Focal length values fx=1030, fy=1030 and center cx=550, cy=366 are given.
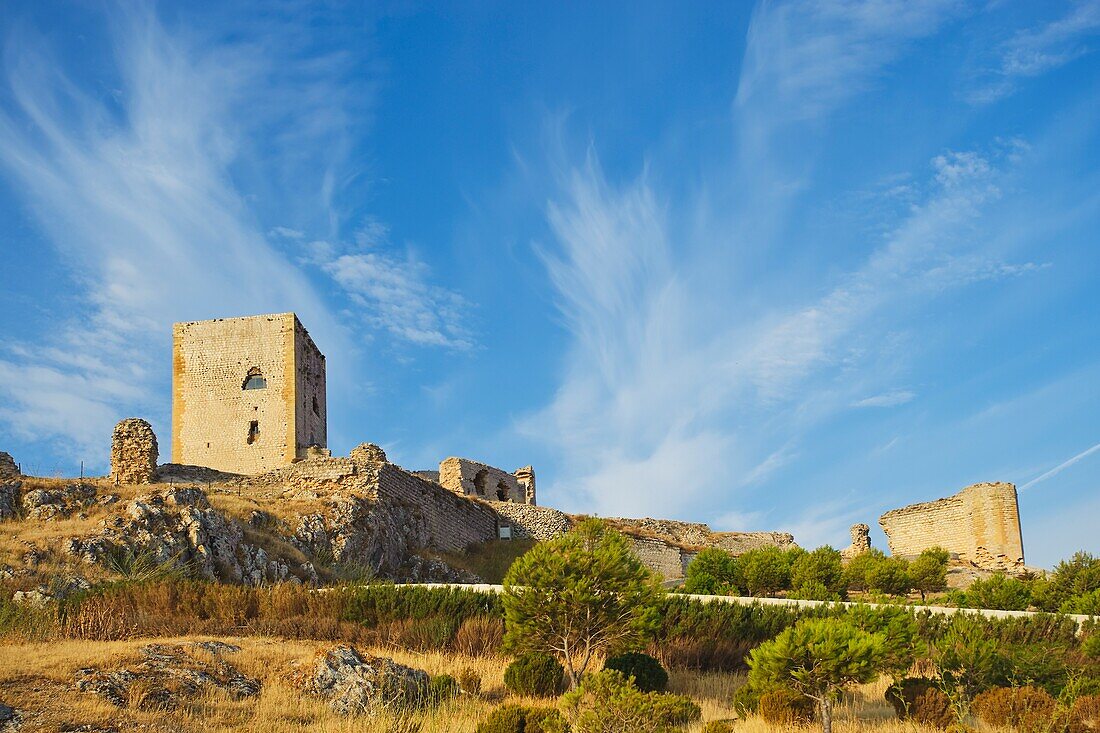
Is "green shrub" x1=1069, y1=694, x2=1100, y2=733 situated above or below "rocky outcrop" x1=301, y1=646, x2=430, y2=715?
below

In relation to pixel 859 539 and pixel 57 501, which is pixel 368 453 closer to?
pixel 57 501

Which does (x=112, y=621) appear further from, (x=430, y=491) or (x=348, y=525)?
(x=430, y=491)

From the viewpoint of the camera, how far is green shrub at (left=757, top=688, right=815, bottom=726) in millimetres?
10656

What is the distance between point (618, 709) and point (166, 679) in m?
4.57

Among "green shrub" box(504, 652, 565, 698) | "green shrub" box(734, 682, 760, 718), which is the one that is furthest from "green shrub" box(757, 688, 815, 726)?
"green shrub" box(504, 652, 565, 698)

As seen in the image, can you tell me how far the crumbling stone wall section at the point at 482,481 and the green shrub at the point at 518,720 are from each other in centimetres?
2716

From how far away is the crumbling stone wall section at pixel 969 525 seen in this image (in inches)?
1363

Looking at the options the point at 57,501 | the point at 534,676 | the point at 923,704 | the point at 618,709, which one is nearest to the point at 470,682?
the point at 534,676

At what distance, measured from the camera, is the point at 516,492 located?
41.2m

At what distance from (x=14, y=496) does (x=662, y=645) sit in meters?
11.3

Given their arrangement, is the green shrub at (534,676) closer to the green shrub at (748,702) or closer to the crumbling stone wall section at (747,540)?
the green shrub at (748,702)

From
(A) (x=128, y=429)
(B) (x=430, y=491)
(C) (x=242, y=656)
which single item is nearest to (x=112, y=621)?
(C) (x=242, y=656)

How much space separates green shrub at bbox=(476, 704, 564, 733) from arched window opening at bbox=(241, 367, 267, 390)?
2383cm

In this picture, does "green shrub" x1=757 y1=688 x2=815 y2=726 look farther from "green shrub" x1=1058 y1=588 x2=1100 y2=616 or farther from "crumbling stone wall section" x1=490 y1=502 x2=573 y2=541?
"crumbling stone wall section" x1=490 y1=502 x2=573 y2=541
